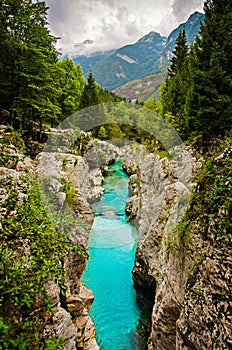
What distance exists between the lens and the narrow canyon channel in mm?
9031

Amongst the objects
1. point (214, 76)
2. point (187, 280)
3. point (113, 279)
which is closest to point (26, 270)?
point (187, 280)

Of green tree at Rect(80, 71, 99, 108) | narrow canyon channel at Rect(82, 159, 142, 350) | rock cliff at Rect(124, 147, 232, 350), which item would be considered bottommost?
narrow canyon channel at Rect(82, 159, 142, 350)

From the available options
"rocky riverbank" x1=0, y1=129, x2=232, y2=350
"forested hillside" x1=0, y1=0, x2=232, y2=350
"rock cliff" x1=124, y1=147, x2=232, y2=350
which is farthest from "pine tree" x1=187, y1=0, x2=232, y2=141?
"rock cliff" x1=124, y1=147, x2=232, y2=350

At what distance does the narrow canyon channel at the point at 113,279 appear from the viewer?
9031 mm

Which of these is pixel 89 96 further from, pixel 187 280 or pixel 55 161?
pixel 187 280

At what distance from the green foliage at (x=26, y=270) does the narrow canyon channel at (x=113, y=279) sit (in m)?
3.92

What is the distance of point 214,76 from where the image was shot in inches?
526

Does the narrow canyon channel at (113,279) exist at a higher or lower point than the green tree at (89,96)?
lower

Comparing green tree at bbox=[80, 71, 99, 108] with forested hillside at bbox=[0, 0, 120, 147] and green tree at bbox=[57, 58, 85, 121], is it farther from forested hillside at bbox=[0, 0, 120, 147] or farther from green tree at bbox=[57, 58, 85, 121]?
forested hillside at bbox=[0, 0, 120, 147]

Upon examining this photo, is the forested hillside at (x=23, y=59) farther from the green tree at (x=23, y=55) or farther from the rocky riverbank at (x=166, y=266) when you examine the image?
the rocky riverbank at (x=166, y=266)

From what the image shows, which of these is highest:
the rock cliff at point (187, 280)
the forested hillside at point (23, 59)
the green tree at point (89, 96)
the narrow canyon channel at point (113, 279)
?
the green tree at point (89, 96)

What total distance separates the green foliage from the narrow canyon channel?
392cm

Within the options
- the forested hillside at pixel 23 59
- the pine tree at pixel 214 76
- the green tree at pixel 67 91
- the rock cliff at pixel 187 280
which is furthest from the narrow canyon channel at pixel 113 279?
the green tree at pixel 67 91

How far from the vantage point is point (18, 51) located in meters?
10.8
